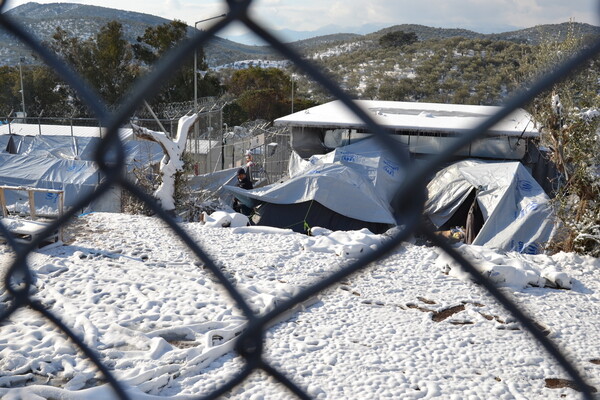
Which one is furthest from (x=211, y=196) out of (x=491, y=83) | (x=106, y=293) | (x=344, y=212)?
(x=491, y=83)

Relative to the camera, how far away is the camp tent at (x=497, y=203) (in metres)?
6.89

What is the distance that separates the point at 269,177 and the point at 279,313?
11.1 meters

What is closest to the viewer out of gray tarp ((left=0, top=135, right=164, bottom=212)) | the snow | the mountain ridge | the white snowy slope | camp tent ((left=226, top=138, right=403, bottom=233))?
the mountain ridge

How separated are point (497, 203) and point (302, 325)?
15.0ft

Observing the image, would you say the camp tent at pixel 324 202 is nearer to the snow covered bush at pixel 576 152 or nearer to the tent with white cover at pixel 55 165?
the tent with white cover at pixel 55 165

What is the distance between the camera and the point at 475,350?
3291mm

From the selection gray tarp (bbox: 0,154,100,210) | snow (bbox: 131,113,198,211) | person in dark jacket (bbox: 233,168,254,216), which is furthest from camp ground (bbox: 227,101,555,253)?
gray tarp (bbox: 0,154,100,210)

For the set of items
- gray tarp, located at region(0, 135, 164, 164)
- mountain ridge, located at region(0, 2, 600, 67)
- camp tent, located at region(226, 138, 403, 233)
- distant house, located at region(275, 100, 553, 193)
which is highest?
mountain ridge, located at region(0, 2, 600, 67)

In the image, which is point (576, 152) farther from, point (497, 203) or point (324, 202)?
point (324, 202)

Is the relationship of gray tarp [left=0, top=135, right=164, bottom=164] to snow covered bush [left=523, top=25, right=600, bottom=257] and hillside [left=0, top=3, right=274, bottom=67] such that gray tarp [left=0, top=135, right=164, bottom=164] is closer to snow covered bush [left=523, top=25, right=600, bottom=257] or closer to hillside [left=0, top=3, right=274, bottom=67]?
snow covered bush [left=523, top=25, right=600, bottom=257]

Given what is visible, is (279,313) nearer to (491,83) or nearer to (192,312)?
(491,83)

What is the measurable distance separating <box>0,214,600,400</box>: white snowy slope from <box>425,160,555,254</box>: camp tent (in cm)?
168

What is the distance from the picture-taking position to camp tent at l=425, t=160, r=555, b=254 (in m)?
6.89

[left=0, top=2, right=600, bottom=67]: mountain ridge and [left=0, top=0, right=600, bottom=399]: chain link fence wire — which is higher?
[left=0, top=2, right=600, bottom=67]: mountain ridge
